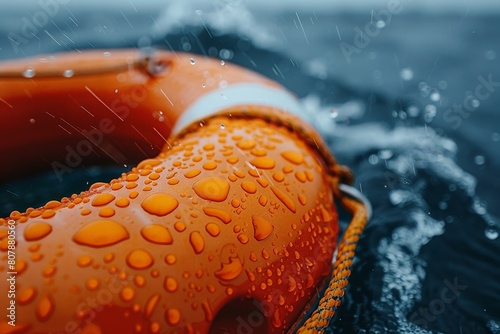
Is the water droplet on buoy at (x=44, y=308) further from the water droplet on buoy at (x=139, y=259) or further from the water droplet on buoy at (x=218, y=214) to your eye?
the water droplet on buoy at (x=218, y=214)

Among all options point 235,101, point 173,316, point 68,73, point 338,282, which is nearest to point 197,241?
point 173,316

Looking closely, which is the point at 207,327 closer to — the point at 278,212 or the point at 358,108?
the point at 278,212

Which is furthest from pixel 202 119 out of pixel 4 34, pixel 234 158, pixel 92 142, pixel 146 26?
pixel 4 34

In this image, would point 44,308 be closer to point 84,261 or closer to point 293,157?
point 84,261

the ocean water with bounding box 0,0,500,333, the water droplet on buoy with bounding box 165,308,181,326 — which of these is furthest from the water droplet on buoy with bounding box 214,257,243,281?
the ocean water with bounding box 0,0,500,333

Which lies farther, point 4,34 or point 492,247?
point 4,34

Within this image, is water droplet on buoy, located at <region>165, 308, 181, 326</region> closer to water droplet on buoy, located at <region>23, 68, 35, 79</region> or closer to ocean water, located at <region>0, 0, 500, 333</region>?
ocean water, located at <region>0, 0, 500, 333</region>
